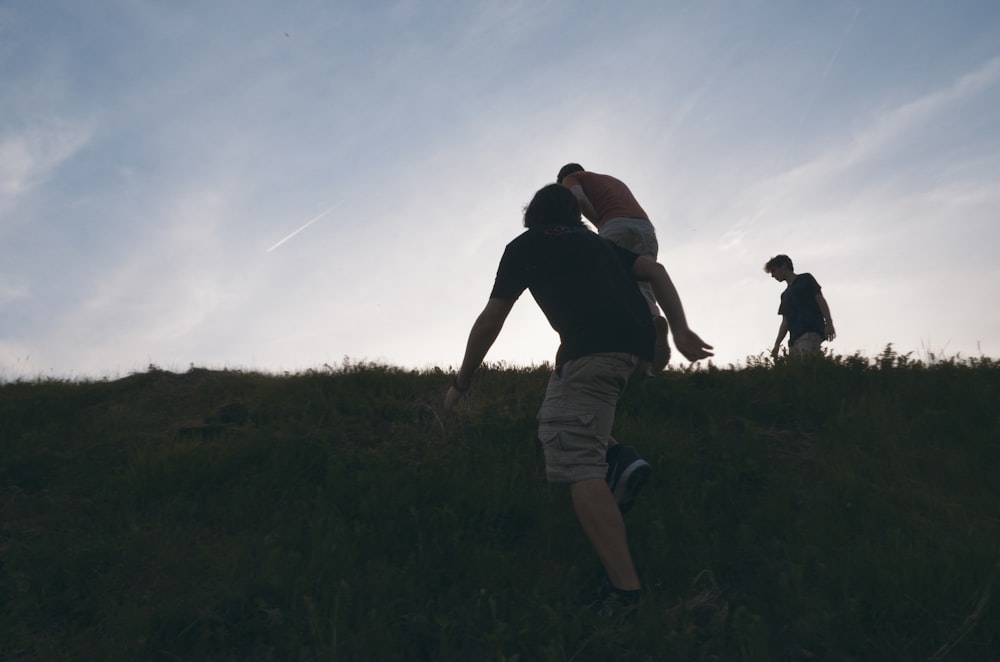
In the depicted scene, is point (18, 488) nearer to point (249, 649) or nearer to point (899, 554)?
point (249, 649)

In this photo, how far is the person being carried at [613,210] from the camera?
588 centimetres

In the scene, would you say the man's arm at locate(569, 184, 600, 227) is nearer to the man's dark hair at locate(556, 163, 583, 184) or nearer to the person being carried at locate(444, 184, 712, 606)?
the man's dark hair at locate(556, 163, 583, 184)

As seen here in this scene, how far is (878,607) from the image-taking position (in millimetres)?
3551

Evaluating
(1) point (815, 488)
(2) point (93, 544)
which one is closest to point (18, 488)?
(2) point (93, 544)

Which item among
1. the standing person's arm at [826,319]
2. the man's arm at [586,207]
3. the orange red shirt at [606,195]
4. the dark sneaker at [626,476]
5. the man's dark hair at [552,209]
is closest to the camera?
the dark sneaker at [626,476]

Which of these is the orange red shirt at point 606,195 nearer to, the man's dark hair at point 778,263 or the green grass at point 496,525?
the green grass at point 496,525

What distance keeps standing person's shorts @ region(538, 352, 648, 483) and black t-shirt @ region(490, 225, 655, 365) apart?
0.08m

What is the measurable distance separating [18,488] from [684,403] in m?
5.45

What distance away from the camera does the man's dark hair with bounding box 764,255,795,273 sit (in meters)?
9.81

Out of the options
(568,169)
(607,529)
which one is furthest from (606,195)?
(607,529)

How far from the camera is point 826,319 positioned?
30.3ft

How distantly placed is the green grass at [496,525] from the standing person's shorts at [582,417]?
2.54 feet

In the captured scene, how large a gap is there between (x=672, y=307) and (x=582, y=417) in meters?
0.81

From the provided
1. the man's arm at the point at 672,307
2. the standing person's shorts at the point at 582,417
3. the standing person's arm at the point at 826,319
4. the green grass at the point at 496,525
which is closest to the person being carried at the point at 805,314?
the standing person's arm at the point at 826,319
